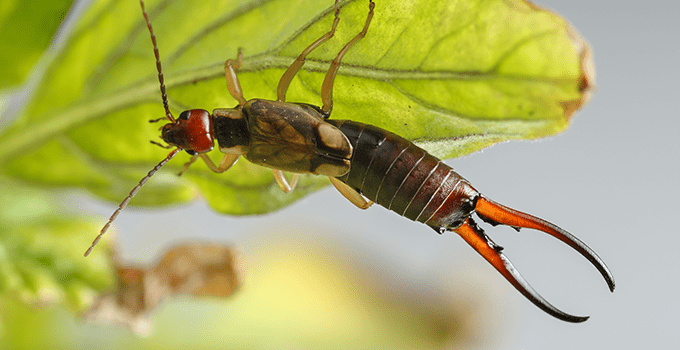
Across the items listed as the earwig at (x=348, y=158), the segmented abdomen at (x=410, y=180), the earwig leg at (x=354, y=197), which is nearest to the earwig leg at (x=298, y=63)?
the earwig at (x=348, y=158)

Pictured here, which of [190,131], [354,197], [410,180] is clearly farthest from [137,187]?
[410,180]

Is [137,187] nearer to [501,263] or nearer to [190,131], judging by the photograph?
[190,131]

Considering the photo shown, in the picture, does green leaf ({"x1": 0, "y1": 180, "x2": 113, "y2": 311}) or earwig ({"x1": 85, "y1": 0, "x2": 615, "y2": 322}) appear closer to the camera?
earwig ({"x1": 85, "y1": 0, "x2": 615, "y2": 322})

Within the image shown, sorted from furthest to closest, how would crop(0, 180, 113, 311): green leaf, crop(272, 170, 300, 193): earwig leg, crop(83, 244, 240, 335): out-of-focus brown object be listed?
1. crop(83, 244, 240, 335): out-of-focus brown object
2. crop(0, 180, 113, 311): green leaf
3. crop(272, 170, 300, 193): earwig leg

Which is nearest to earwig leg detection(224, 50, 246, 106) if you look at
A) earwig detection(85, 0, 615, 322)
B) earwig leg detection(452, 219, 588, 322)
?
earwig detection(85, 0, 615, 322)

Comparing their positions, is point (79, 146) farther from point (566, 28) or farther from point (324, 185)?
point (566, 28)

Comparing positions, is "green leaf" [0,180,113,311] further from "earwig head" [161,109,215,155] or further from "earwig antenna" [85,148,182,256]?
"earwig head" [161,109,215,155]
